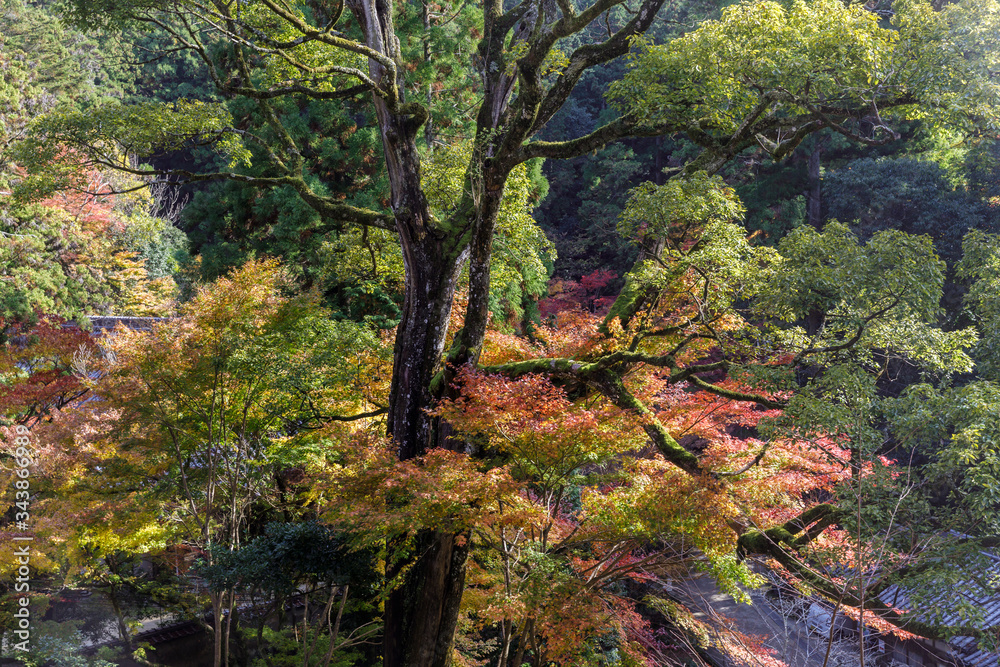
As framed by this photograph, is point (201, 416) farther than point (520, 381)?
Yes

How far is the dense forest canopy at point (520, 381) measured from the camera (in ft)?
15.1

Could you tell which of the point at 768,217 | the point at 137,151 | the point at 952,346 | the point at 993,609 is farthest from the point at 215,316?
the point at 768,217

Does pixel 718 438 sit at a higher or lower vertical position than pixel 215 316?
lower

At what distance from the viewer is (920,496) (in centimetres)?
419

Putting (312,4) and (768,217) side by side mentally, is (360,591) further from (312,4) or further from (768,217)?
(768,217)

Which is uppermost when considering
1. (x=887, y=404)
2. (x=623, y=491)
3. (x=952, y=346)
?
(x=952, y=346)

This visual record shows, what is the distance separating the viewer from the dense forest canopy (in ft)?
Result: 15.1

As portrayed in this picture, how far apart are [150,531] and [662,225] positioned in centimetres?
721

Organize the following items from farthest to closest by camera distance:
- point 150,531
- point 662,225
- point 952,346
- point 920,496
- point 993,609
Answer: point 993,609, point 150,531, point 662,225, point 952,346, point 920,496

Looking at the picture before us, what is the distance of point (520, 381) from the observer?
6.00 meters

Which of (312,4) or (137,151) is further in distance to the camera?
(312,4)

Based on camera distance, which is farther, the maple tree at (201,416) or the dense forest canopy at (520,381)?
the maple tree at (201,416)

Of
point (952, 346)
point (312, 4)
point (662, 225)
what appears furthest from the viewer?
point (312, 4)

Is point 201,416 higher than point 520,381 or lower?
lower
